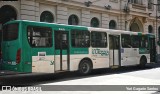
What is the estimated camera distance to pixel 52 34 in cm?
1237

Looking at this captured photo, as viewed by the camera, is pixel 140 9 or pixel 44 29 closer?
pixel 44 29

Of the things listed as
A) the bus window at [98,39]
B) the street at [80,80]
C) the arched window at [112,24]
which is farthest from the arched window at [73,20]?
the street at [80,80]

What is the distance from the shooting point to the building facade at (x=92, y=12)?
719 inches

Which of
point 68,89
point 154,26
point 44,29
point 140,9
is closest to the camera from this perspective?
point 68,89

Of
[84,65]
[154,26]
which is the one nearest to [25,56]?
[84,65]

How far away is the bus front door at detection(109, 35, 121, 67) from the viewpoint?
1560 cm

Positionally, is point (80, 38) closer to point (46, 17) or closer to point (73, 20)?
point (46, 17)

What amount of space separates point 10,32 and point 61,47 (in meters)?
2.56

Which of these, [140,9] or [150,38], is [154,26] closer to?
[140,9]

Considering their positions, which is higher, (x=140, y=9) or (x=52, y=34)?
(x=140, y=9)

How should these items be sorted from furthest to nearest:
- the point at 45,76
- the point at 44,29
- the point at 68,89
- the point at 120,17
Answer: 1. the point at 120,17
2. the point at 45,76
3. the point at 44,29
4. the point at 68,89

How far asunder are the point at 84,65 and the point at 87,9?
34.2 feet

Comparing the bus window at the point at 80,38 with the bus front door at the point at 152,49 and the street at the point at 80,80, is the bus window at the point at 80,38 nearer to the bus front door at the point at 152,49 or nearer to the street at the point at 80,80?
the street at the point at 80,80

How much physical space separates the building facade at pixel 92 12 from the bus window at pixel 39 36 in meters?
6.65
